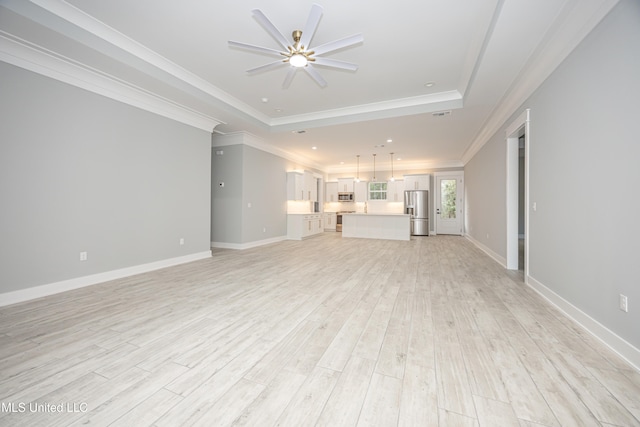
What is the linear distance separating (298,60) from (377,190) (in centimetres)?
877

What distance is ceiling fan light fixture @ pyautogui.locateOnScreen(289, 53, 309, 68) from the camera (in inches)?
114

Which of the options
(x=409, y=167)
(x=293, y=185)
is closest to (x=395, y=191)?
(x=409, y=167)

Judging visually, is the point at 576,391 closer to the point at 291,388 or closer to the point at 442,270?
the point at 291,388

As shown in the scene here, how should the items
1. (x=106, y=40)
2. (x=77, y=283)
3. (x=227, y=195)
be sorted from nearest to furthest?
(x=106, y=40) → (x=77, y=283) → (x=227, y=195)

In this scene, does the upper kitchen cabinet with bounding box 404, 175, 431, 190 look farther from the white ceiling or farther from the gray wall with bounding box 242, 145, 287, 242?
the gray wall with bounding box 242, 145, 287, 242

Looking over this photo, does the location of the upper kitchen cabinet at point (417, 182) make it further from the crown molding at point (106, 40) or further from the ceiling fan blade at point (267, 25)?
the ceiling fan blade at point (267, 25)

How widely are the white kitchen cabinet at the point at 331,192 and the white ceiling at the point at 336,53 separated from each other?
618cm

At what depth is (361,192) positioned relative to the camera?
11430 mm

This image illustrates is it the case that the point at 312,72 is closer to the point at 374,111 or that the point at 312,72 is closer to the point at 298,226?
the point at 374,111

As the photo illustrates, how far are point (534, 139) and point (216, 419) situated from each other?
15.1 feet

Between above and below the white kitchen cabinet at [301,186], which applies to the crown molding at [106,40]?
above

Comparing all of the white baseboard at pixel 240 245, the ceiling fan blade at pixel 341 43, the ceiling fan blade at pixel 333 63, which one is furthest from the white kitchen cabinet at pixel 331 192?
the ceiling fan blade at pixel 341 43

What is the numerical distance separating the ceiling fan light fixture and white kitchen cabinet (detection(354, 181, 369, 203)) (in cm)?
864

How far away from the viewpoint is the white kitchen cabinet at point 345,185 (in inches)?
455
